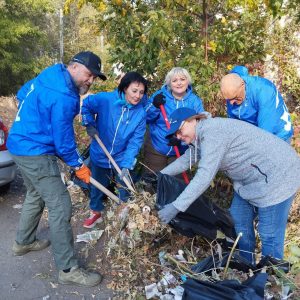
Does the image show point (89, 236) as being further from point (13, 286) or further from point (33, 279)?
point (13, 286)

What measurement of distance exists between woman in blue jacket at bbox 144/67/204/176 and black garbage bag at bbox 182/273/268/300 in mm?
1880

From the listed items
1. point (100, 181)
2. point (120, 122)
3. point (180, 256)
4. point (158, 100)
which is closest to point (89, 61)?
point (120, 122)

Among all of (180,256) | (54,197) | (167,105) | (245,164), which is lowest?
(180,256)

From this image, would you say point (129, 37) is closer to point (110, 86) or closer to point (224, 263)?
point (110, 86)

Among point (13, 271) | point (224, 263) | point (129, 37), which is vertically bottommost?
point (13, 271)

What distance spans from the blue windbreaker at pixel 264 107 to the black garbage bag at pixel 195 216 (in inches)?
34.9

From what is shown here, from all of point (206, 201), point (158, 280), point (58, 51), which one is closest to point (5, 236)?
point (158, 280)

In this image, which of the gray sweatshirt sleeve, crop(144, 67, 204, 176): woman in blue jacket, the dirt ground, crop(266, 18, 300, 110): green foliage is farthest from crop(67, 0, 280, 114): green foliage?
the dirt ground

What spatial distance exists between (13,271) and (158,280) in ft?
4.49

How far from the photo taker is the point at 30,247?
3.93 m

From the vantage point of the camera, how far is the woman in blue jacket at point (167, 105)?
4.04 metres

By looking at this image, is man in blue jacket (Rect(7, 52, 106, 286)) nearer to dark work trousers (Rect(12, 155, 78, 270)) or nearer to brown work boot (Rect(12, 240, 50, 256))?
dark work trousers (Rect(12, 155, 78, 270))

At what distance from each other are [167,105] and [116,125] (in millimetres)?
598

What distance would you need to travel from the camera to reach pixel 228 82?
3383mm
